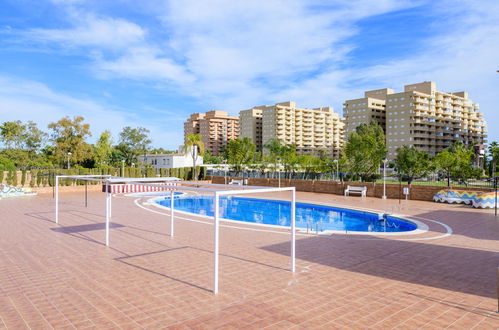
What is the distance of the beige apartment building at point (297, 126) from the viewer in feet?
382

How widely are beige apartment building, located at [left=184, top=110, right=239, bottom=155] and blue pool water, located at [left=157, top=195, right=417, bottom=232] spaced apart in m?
118

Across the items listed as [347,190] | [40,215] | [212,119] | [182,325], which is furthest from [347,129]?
[182,325]

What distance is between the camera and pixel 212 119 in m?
147

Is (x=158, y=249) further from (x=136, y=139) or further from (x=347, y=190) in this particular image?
(x=136, y=139)

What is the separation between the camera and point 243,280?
7617 mm

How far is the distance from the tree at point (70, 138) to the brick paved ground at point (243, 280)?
3599 cm

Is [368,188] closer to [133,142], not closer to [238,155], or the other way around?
[238,155]

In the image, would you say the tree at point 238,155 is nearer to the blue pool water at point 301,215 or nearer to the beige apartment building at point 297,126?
the blue pool water at point 301,215

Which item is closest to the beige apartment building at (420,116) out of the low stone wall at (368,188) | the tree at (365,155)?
the tree at (365,155)

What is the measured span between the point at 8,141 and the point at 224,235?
5149 cm

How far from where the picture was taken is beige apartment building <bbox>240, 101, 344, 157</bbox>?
11650 centimetres

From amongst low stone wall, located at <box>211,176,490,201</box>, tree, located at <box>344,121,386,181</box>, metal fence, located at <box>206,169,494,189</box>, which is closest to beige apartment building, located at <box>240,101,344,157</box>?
metal fence, located at <box>206,169,494,189</box>

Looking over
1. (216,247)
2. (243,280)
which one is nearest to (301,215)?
(243,280)

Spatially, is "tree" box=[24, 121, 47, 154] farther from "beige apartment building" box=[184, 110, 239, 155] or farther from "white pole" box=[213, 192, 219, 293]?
"beige apartment building" box=[184, 110, 239, 155]
